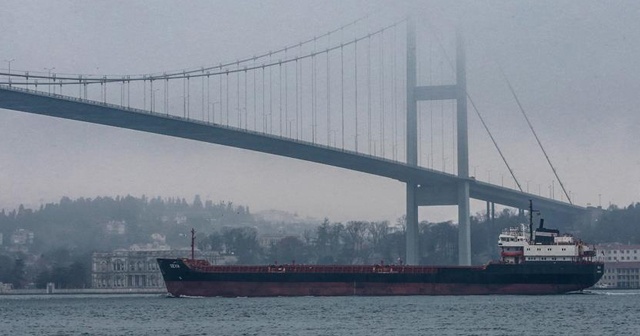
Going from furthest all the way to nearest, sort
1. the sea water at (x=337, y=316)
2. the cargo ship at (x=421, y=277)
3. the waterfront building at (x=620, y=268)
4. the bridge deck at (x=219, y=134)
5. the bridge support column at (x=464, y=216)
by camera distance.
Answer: the waterfront building at (x=620, y=268) → the bridge support column at (x=464, y=216) → the cargo ship at (x=421, y=277) → the bridge deck at (x=219, y=134) → the sea water at (x=337, y=316)

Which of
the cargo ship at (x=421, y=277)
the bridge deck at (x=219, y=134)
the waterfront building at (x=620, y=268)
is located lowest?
the cargo ship at (x=421, y=277)

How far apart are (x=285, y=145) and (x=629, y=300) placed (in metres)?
→ 15.1

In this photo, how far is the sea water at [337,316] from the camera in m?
42.1

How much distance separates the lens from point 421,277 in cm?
6309

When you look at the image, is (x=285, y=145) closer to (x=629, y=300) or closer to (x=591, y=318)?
(x=629, y=300)

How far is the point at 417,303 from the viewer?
5594 centimetres

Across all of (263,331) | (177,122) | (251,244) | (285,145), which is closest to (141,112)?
(177,122)

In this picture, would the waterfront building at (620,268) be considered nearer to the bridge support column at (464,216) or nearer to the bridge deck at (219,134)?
the bridge deck at (219,134)

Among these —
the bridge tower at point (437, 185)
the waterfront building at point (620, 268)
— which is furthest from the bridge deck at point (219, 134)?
the waterfront building at point (620, 268)

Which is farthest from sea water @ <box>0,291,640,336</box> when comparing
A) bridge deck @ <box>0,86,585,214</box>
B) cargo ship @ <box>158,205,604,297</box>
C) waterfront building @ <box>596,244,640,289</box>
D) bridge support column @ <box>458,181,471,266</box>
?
waterfront building @ <box>596,244,640,289</box>

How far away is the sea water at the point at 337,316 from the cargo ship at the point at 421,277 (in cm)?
105

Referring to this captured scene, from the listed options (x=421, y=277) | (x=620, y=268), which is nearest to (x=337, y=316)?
(x=421, y=277)

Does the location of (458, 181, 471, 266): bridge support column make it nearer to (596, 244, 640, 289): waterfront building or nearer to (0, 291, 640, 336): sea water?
(0, 291, 640, 336): sea water

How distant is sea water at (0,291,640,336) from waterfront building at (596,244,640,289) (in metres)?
34.4
